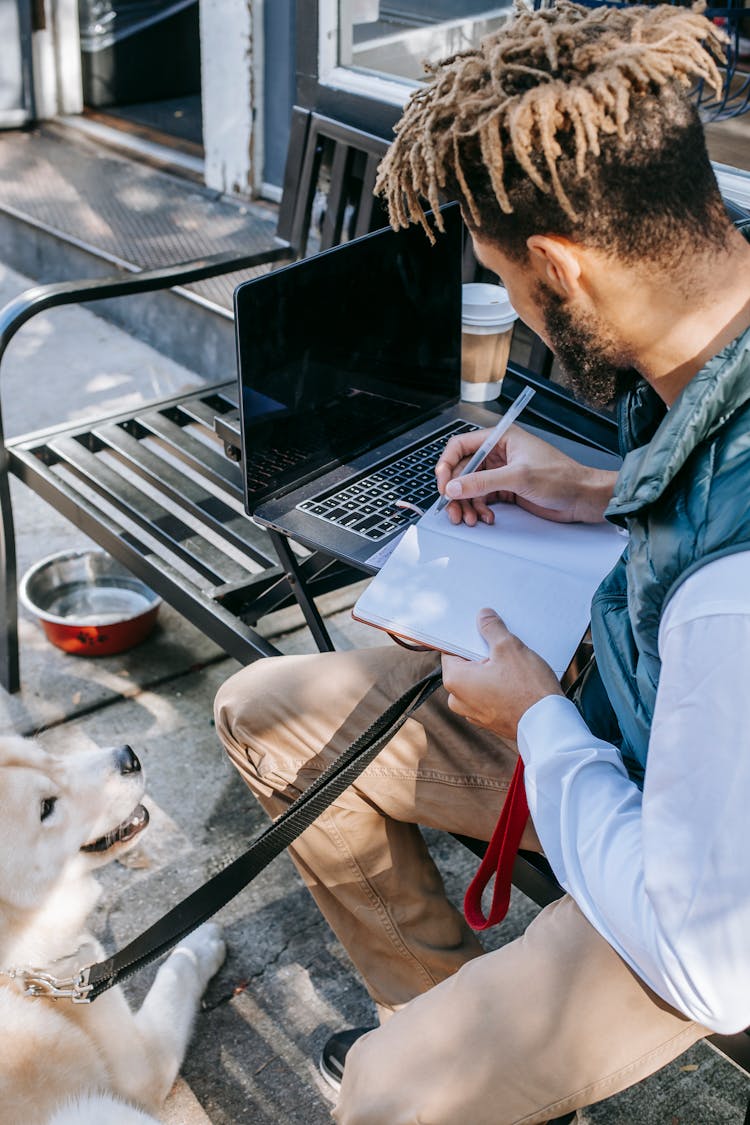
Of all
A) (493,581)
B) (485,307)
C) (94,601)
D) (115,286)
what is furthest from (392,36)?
(493,581)

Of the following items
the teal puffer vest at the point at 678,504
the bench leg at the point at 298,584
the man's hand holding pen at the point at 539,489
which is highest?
the teal puffer vest at the point at 678,504

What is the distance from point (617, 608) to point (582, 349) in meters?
0.35

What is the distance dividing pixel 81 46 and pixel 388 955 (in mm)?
6664

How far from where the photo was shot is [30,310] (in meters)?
2.90

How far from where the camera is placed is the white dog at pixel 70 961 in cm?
177

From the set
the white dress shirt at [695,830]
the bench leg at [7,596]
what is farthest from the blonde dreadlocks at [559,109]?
the bench leg at [7,596]

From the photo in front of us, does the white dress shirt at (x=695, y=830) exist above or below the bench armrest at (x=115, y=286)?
above

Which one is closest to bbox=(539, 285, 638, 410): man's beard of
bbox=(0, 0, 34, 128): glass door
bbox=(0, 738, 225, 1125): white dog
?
bbox=(0, 738, 225, 1125): white dog

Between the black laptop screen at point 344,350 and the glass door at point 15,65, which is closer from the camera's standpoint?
the black laptop screen at point 344,350

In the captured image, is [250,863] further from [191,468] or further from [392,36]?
[392,36]

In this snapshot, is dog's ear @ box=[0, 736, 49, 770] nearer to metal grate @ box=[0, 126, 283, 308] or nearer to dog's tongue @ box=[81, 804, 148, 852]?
dog's tongue @ box=[81, 804, 148, 852]

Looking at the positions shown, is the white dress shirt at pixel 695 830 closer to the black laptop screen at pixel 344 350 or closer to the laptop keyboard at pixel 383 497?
the laptop keyboard at pixel 383 497

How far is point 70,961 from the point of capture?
199cm

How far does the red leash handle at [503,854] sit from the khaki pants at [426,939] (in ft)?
0.36
